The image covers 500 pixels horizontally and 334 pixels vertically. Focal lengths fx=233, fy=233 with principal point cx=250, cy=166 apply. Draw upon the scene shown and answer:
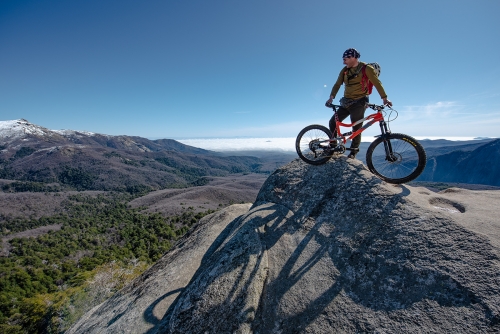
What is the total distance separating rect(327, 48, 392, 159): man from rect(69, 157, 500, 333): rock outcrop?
1976 millimetres

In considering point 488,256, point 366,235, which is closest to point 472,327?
point 488,256

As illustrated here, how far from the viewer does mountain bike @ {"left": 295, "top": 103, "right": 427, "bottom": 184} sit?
862 centimetres

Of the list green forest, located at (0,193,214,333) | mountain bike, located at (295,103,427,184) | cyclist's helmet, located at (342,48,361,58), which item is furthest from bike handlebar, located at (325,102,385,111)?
green forest, located at (0,193,214,333)

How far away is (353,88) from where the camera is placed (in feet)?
32.1

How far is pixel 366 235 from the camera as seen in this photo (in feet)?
24.5

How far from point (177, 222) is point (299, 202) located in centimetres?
15576

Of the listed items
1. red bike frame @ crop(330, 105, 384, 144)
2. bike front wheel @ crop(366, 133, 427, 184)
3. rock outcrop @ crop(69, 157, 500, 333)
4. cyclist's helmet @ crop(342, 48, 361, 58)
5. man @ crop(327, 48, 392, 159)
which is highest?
cyclist's helmet @ crop(342, 48, 361, 58)

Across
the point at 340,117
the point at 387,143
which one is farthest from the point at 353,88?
the point at 387,143

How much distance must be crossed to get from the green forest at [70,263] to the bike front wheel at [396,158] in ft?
88.1

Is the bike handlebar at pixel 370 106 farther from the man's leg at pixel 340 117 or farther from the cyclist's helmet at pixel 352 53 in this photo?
the cyclist's helmet at pixel 352 53

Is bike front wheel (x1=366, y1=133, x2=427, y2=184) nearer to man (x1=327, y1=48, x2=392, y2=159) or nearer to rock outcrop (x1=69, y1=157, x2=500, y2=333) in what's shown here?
rock outcrop (x1=69, y1=157, x2=500, y2=333)

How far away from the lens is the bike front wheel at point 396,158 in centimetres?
852

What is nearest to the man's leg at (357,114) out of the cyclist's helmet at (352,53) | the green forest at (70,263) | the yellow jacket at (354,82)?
the yellow jacket at (354,82)

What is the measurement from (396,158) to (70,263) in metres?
120
